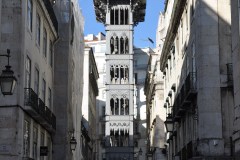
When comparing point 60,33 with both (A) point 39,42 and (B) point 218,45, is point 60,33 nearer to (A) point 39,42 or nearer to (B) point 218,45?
(A) point 39,42

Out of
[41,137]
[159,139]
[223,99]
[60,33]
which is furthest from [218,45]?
[159,139]

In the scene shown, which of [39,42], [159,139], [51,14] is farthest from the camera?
[159,139]

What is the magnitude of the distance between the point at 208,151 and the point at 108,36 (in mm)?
68414

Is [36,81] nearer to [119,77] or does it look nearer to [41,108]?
[41,108]

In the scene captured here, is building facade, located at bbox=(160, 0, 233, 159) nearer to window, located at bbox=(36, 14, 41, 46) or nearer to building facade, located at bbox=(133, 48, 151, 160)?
window, located at bbox=(36, 14, 41, 46)

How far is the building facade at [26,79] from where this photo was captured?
87.1ft

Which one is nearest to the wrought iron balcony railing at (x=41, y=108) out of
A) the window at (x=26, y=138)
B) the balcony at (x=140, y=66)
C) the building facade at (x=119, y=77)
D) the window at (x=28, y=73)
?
the window at (x=28, y=73)

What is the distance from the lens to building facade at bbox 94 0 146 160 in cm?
9362

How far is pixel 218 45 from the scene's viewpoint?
29359 millimetres

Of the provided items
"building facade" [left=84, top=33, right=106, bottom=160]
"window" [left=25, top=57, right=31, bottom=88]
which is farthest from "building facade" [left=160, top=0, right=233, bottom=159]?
"building facade" [left=84, top=33, right=106, bottom=160]

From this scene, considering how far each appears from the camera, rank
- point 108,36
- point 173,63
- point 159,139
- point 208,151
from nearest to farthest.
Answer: point 208,151, point 173,63, point 159,139, point 108,36

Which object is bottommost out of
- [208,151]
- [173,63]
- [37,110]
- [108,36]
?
[208,151]

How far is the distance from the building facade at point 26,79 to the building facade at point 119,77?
5646 centimetres

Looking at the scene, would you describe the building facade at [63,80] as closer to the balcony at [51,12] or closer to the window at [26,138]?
the balcony at [51,12]
